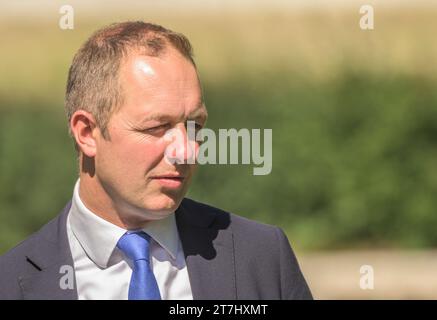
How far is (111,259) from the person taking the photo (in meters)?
2.73

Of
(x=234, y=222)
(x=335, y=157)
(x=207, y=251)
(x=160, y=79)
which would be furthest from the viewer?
(x=335, y=157)

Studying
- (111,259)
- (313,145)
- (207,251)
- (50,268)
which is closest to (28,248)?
(50,268)

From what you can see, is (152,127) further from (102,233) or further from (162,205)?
(102,233)

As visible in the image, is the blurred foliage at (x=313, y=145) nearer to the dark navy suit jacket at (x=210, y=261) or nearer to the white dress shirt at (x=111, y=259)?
the dark navy suit jacket at (x=210, y=261)

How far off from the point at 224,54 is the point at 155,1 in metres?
0.65

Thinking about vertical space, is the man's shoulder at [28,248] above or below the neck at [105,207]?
below

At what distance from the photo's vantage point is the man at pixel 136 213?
259cm

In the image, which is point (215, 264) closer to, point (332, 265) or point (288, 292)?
point (288, 292)

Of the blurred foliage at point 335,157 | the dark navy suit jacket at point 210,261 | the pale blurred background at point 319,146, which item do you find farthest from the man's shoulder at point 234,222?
the blurred foliage at point 335,157

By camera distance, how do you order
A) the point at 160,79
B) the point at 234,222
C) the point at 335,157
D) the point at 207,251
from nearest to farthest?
the point at 160,79
the point at 207,251
the point at 234,222
the point at 335,157

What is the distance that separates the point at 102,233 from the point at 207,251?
297mm

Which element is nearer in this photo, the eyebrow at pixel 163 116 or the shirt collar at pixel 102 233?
the eyebrow at pixel 163 116

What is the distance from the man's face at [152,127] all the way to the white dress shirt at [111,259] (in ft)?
0.43

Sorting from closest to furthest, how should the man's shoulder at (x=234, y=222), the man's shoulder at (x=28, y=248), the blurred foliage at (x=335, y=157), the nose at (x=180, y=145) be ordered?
1. the nose at (x=180, y=145)
2. the man's shoulder at (x=28, y=248)
3. the man's shoulder at (x=234, y=222)
4. the blurred foliage at (x=335, y=157)
